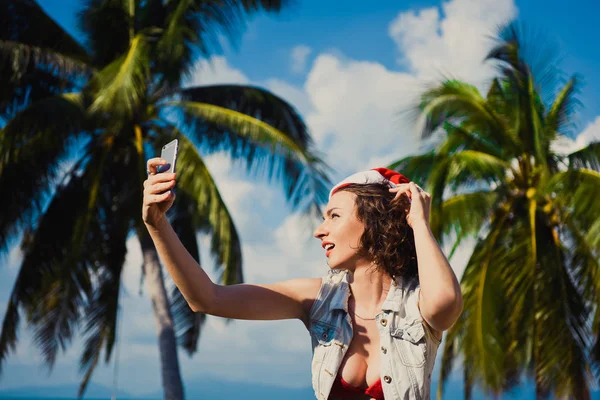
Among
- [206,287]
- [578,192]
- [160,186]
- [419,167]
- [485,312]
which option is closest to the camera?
[160,186]

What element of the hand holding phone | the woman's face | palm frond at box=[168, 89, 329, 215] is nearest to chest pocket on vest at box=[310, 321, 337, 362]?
the woman's face

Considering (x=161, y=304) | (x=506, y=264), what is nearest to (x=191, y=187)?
(x=161, y=304)

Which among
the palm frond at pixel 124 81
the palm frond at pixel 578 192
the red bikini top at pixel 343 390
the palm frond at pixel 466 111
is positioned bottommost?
the red bikini top at pixel 343 390

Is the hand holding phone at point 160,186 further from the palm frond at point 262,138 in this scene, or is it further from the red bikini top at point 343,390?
the palm frond at point 262,138

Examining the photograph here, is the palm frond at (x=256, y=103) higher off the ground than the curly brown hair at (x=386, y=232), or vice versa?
the palm frond at (x=256, y=103)

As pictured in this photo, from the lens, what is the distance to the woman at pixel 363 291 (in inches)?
97.9

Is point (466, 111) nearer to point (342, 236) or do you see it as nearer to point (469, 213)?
point (469, 213)

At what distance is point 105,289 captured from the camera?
1455 centimetres

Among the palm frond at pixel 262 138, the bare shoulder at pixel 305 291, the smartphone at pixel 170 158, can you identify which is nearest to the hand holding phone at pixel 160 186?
the smartphone at pixel 170 158

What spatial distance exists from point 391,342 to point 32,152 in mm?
11803

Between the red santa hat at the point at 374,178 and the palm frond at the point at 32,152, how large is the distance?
407 inches

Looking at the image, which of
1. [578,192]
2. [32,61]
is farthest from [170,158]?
[32,61]

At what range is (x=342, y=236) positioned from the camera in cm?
276

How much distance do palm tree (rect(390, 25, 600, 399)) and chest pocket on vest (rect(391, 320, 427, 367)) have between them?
369 inches
